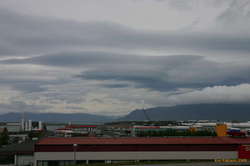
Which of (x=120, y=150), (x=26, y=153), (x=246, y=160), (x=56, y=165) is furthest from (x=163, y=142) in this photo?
(x=26, y=153)

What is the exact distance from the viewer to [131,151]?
65125mm

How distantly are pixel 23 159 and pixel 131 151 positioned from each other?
22.7 meters

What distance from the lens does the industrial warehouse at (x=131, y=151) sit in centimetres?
6431

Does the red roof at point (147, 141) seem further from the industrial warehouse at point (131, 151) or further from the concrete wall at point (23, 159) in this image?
the concrete wall at point (23, 159)

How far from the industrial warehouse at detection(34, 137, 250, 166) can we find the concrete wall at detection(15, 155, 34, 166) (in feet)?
21.6

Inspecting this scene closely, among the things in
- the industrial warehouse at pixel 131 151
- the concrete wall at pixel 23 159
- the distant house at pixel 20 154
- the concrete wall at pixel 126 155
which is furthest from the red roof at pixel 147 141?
the concrete wall at pixel 23 159

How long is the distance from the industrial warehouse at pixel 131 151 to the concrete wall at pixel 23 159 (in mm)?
6575

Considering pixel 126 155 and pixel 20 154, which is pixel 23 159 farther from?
pixel 126 155

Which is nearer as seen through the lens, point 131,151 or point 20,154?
point 131,151

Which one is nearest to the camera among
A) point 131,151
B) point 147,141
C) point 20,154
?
point 131,151

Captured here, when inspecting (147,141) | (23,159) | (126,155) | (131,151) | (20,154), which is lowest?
(23,159)

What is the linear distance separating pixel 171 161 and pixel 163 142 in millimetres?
4149

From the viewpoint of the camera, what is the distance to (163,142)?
66.5 meters

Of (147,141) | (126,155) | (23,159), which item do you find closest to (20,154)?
(23,159)
